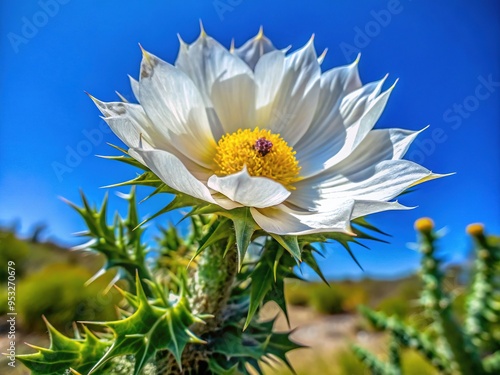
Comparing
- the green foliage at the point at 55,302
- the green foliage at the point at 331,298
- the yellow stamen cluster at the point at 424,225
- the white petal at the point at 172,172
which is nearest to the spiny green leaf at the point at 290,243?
the white petal at the point at 172,172

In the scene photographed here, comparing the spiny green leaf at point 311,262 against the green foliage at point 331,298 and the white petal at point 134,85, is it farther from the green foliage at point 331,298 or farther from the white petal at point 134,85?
the green foliage at point 331,298

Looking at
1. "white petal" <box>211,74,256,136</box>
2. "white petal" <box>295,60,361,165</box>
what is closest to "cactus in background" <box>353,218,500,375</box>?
"white petal" <box>295,60,361,165</box>

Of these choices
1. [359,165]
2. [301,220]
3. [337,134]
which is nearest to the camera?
[301,220]

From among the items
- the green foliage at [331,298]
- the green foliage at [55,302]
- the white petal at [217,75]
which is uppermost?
the white petal at [217,75]

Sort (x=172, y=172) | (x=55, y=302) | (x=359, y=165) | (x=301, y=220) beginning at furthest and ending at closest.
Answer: (x=55, y=302) < (x=359, y=165) < (x=301, y=220) < (x=172, y=172)

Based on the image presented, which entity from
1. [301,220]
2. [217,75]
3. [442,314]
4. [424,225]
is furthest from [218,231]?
[442,314]

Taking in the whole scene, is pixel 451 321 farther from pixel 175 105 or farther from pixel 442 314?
pixel 175 105
